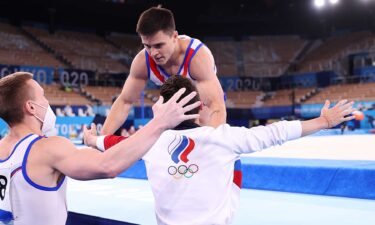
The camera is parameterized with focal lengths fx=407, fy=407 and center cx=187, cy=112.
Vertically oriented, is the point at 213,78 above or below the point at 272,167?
above

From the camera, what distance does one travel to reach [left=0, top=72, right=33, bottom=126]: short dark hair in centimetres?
156

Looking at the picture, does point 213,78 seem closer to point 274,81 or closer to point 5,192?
point 5,192

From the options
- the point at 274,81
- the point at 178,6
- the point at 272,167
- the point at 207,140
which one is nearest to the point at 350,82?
the point at 274,81

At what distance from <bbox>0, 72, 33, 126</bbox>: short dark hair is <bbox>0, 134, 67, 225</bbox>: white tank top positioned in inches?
4.4

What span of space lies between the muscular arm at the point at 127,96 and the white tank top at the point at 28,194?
58.0 inches

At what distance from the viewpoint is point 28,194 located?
154 cm

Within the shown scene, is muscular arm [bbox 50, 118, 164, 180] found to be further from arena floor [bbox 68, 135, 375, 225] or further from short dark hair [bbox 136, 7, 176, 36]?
arena floor [bbox 68, 135, 375, 225]

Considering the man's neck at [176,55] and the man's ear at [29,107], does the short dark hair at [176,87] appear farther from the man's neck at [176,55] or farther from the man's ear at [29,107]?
the man's neck at [176,55]

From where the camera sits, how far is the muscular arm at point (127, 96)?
10.2ft

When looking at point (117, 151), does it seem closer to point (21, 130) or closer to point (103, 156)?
point (103, 156)

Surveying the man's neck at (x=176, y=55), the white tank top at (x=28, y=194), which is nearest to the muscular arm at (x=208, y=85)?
the man's neck at (x=176, y=55)

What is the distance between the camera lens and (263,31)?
77.4ft

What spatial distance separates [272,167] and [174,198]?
8.03 feet

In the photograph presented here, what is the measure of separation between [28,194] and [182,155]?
62cm
